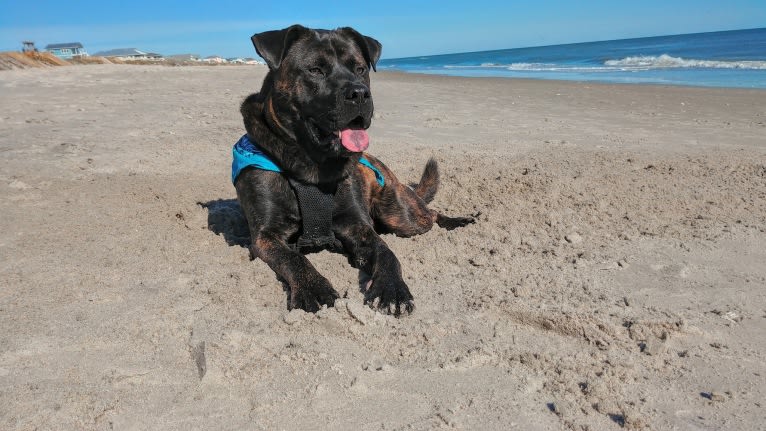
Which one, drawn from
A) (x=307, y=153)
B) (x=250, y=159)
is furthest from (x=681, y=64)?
(x=250, y=159)

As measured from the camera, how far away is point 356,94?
3643mm

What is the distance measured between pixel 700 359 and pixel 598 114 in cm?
875

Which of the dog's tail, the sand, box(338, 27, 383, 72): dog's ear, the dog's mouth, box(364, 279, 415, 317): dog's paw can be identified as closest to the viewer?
the sand

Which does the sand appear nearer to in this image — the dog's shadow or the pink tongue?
the dog's shadow

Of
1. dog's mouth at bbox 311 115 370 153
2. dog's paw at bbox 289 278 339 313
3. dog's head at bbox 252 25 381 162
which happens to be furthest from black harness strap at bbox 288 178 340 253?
dog's paw at bbox 289 278 339 313

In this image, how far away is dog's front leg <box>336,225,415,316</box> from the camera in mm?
2980

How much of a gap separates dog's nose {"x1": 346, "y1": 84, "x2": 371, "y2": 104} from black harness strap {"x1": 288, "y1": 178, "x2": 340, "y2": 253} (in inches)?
25.8

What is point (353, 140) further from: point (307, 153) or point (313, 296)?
point (313, 296)

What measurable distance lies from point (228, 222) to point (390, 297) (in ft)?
7.22

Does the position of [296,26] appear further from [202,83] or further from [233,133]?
[202,83]

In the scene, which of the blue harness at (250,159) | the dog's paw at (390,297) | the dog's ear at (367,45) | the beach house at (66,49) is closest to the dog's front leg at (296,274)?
the dog's paw at (390,297)

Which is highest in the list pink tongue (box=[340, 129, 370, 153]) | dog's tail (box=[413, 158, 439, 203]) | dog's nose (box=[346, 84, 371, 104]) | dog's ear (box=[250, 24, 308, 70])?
dog's ear (box=[250, 24, 308, 70])

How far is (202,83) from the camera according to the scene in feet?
52.5

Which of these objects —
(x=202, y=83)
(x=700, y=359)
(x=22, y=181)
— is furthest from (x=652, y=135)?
(x=202, y=83)
